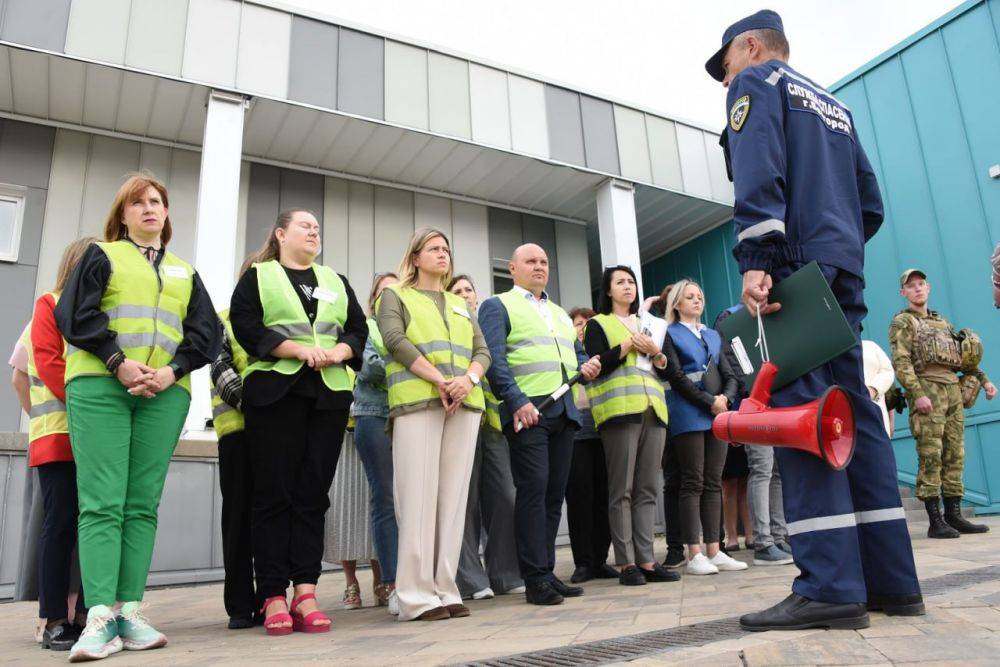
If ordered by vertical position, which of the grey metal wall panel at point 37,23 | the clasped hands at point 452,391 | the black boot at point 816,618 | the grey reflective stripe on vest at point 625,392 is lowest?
the black boot at point 816,618

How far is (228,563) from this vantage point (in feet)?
10.3

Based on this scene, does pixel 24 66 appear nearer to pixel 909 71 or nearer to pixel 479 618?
pixel 479 618

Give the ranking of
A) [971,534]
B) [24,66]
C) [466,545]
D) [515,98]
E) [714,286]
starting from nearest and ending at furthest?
[466,545] → [971,534] → [24,66] → [515,98] → [714,286]

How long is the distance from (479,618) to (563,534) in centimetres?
525

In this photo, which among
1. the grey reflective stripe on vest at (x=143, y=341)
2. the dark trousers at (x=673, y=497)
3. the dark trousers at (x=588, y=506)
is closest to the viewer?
the grey reflective stripe on vest at (x=143, y=341)

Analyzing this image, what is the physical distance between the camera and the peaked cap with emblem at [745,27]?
8.41 ft

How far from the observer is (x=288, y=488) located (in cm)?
283

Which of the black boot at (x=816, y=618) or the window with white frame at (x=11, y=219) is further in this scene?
the window with white frame at (x=11, y=219)

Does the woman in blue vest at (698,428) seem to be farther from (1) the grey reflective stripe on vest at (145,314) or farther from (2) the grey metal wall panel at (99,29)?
(2) the grey metal wall panel at (99,29)

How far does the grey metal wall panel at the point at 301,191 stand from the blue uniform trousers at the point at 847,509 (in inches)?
353

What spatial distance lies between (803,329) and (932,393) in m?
4.20

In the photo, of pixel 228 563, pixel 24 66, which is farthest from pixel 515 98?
pixel 228 563

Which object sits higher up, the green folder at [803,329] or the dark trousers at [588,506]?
the green folder at [803,329]

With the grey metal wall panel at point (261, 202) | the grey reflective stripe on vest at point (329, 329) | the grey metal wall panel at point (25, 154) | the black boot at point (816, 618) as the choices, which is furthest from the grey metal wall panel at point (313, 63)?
the black boot at point (816, 618)
